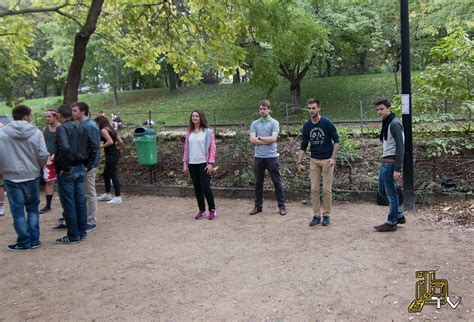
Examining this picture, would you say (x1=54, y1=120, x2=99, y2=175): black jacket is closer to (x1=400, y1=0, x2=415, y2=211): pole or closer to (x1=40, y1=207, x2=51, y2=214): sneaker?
(x1=40, y1=207, x2=51, y2=214): sneaker

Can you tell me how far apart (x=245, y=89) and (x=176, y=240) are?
1185 inches

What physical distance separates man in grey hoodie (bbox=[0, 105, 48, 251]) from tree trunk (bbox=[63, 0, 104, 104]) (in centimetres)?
400

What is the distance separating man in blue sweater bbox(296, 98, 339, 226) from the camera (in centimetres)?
626

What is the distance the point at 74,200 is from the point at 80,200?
94 millimetres

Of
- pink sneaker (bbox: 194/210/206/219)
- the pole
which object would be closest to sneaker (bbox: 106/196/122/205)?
pink sneaker (bbox: 194/210/206/219)

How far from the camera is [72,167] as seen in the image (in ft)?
19.7

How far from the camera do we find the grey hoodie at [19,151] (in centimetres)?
567

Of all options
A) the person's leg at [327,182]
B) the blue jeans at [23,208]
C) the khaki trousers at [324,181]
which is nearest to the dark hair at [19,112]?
the blue jeans at [23,208]

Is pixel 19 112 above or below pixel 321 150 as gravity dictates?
above

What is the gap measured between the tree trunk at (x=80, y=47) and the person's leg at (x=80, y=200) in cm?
428

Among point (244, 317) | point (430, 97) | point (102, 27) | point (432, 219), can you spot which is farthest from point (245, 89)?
point (244, 317)

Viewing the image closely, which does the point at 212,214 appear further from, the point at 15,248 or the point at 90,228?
the point at 15,248

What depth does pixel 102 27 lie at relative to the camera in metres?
11.6

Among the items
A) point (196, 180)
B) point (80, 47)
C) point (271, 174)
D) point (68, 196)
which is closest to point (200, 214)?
point (196, 180)
